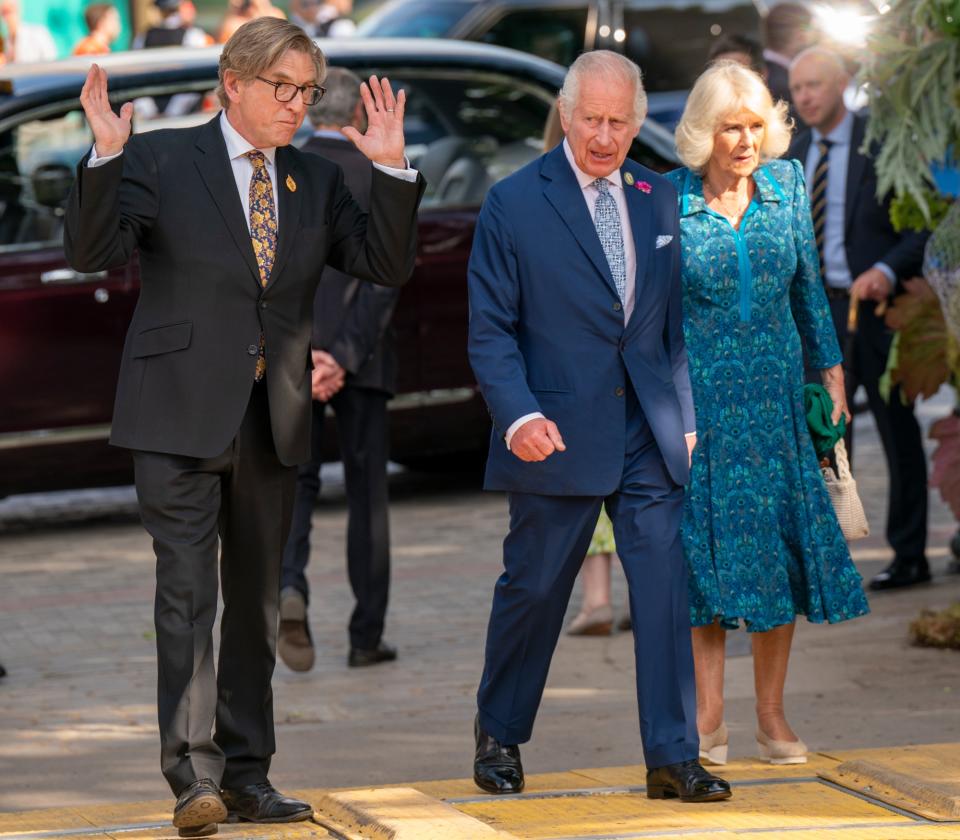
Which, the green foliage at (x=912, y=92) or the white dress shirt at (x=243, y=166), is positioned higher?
the green foliage at (x=912, y=92)

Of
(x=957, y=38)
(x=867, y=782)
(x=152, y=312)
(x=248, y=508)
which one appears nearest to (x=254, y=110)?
(x=152, y=312)

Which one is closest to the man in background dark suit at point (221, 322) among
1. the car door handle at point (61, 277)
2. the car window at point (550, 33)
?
the car door handle at point (61, 277)

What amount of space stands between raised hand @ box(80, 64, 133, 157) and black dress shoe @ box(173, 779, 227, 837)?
4.77 ft

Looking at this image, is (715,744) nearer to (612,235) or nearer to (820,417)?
(820,417)

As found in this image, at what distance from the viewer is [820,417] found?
5840 millimetres

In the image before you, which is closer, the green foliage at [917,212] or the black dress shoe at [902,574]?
the green foliage at [917,212]

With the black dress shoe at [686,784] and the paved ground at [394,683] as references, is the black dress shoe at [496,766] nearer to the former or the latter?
the black dress shoe at [686,784]

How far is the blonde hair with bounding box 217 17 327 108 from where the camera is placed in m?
5.02

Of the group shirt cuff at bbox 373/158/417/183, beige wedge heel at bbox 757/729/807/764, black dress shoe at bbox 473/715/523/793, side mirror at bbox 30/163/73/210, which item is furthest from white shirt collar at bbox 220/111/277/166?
side mirror at bbox 30/163/73/210

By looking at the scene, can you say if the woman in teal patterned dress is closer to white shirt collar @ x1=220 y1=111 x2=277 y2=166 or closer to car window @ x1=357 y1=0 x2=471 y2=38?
white shirt collar @ x1=220 y1=111 x2=277 y2=166

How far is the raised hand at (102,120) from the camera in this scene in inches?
189

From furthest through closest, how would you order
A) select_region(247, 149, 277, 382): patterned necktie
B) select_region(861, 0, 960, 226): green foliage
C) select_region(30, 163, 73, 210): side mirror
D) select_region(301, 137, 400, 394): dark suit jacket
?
select_region(30, 163, 73, 210): side mirror → select_region(301, 137, 400, 394): dark suit jacket → select_region(861, 0, 960, 226): green foliage → select_region(247, 149, 277, 382): patterned necktie

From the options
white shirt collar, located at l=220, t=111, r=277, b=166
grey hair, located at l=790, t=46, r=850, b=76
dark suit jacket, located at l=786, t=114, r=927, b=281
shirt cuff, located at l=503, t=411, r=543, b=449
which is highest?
grey hair, located at l=790, t=46, r=850, b=76

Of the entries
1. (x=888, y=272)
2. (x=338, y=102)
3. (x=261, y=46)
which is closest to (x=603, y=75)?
(x=261, y=46)
